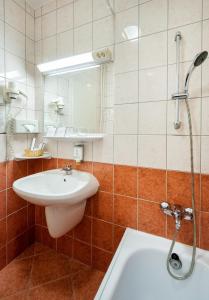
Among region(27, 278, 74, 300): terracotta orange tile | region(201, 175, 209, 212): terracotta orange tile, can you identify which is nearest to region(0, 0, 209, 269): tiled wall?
region(201, 175, 209, 212): terracotta orange tile

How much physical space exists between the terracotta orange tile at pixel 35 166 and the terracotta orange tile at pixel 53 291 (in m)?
0.93

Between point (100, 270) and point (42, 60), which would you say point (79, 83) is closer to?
point (42, 60)

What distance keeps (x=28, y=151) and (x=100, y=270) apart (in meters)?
1.19

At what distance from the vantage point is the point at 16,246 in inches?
59.7

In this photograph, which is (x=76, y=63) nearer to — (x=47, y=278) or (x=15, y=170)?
(x=15, y=170)

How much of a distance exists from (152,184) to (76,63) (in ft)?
3.79

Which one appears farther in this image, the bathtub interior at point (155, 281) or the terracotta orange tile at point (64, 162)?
the terracotta orange tile at point (64, 162)

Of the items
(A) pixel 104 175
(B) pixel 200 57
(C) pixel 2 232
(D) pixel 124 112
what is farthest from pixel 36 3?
(C) pixel 2 232

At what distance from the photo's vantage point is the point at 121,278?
33.4 inches

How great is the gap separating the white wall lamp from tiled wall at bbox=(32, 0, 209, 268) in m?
0.07

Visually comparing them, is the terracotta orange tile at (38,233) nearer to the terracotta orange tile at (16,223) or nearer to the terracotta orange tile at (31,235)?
the terracotta orange tile at (31,235)

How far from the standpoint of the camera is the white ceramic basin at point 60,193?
1023 mm

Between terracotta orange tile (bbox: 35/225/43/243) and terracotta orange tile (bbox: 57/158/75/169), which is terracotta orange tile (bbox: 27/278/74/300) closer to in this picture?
terracotta orange tile (bbox: 35/225/43/243)

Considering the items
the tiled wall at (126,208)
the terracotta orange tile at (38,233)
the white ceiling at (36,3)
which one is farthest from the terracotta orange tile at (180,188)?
the white ceiling at (36,3)
